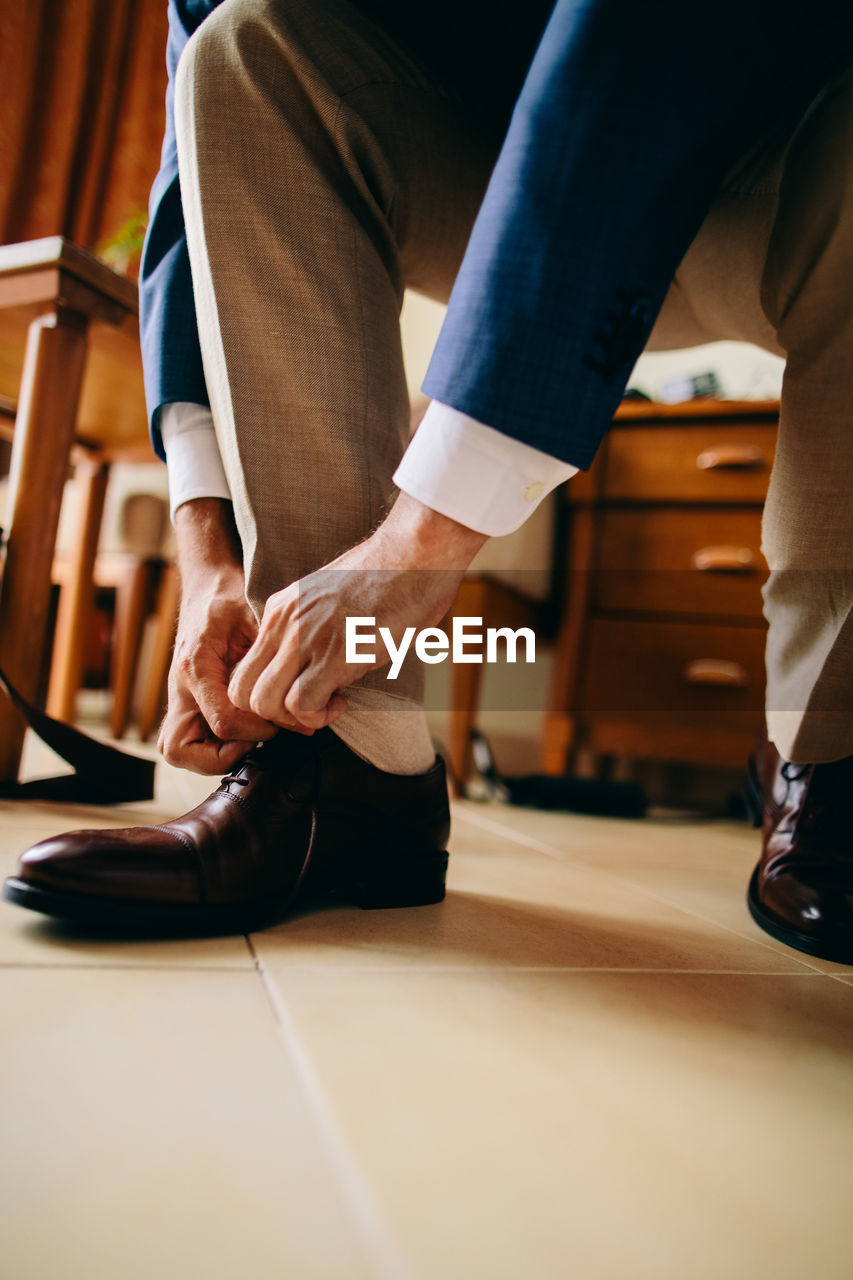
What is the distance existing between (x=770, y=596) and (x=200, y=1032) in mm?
547

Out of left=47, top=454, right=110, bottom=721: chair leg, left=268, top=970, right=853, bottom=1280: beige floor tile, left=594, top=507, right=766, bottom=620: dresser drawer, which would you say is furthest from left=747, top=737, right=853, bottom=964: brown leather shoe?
left=47, top=454, right=110, bottom=721: chair leg

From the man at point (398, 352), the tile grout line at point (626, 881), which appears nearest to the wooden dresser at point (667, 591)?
the tile grout line at point (626, 881)

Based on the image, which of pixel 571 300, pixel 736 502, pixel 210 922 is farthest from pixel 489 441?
pixel 736 502

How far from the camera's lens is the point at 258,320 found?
53 centimetres

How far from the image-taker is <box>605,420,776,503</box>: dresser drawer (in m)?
1.37

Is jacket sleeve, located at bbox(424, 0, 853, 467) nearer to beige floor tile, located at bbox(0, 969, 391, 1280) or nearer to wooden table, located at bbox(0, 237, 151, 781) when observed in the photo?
beige floor tile, located at bbox(0, 969, 391, 1280)

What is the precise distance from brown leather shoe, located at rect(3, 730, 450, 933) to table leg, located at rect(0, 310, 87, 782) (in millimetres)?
491

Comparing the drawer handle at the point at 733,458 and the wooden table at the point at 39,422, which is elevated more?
the drawer handle at the point at 733,458

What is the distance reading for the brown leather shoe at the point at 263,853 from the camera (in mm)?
434

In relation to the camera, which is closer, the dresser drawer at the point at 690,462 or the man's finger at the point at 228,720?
the man's finger at the point at 228,720

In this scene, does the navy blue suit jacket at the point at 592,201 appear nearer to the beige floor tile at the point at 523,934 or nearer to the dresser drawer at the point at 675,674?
the beige floor tile at the point at 523,934

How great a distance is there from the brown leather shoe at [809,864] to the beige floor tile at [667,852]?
2 centimetres

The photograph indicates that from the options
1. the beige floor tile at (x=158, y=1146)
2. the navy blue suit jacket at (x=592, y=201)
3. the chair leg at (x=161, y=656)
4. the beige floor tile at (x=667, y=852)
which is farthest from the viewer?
the chair leg at (x=161, y=656)

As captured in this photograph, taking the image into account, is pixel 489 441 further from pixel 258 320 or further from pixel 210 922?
pixel 210 922
